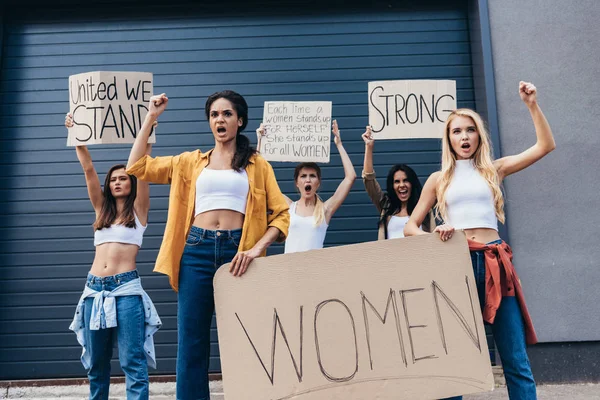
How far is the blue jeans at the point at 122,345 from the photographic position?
352 centimetres

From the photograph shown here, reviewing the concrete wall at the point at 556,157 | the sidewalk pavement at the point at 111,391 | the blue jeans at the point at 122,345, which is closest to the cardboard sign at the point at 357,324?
the blue jeans at the point at 122,345

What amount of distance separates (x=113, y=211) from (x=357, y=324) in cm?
220

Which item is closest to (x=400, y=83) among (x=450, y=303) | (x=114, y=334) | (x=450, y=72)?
(x=450, y=72)

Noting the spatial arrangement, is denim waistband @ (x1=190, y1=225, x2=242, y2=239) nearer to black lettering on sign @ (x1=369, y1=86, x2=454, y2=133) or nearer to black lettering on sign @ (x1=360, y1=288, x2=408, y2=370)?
black lettering on sign @ (x1=360, y1=288, x2=408, y2=370)

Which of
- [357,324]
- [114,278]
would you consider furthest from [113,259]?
[357,324]

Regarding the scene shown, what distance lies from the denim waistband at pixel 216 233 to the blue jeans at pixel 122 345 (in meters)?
1.04

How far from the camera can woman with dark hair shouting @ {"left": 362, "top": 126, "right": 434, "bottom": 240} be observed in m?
4.29

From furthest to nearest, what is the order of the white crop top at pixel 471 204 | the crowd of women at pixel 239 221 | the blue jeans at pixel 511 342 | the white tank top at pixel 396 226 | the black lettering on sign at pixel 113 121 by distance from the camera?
the white tank top at pixel 396 226 < the black lettering on sign at pixel 113 121 < the white crop top at pixel 471 204 < the crowd of women at pixel 239 221 < the blue jeans at pixel 511 342

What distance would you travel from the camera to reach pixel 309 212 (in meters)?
4.43

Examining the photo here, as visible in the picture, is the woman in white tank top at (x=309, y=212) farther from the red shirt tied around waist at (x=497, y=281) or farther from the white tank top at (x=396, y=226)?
the red shirt tied around waist at (x=497, y=281)

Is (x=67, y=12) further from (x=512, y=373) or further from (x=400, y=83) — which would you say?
(x=512, y=373)

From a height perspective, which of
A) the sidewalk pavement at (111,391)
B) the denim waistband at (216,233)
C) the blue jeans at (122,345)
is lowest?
the sidewalk pavement at (111,391)

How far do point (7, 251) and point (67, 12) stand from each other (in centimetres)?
283

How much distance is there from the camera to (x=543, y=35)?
5.29 m
